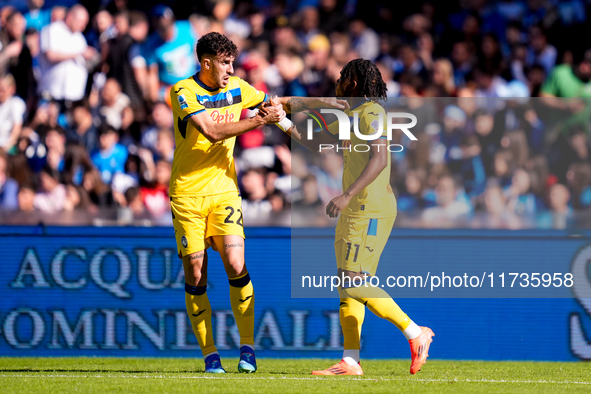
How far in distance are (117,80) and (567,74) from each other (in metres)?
5.64

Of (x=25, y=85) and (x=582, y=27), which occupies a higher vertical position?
(x=582, y=27)

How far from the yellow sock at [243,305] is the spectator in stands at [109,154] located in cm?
380

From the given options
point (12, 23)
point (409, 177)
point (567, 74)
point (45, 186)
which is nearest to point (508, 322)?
point (409, 177)

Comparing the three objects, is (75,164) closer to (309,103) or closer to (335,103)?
(309,103)

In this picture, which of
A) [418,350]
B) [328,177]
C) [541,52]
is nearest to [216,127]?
[418,350]

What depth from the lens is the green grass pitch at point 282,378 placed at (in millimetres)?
4828

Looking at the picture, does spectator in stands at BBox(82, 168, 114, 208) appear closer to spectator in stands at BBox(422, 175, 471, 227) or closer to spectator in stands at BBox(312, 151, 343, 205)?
spectator in stands at BBox(312, 151, 343, 205)

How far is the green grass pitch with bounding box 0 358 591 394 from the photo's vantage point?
15.8 ft

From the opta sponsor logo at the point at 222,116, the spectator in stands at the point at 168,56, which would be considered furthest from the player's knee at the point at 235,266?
the spectator in stands at the point at 168,56

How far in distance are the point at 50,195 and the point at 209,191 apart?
3.46 m

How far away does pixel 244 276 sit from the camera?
5707mm

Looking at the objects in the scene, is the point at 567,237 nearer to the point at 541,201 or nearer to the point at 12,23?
the point at 541,201

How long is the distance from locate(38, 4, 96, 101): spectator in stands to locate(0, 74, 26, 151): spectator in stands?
13.6 inches

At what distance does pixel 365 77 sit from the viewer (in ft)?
18.2
